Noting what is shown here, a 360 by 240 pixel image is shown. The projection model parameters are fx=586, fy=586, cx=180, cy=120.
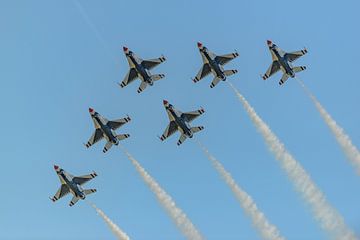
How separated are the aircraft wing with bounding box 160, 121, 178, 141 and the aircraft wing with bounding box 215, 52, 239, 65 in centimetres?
1764

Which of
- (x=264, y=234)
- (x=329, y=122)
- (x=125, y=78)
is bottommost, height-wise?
(x=264, y=234)

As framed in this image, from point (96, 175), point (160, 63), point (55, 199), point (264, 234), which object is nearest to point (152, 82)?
point (160, 63)

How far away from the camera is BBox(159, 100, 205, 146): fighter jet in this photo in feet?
424

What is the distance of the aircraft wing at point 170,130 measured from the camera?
132250mm

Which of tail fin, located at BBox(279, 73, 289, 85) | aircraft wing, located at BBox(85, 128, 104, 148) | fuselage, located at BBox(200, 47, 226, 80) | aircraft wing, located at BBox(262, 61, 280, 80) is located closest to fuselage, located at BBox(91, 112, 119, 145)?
aircraft wing, located at BBox(85, 128, 104, 148)

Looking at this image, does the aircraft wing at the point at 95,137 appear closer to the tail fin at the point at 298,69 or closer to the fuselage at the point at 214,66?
the fuselage at the point at 214,66

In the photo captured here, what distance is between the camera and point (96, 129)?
441ft

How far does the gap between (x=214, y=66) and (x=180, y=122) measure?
15422 mm

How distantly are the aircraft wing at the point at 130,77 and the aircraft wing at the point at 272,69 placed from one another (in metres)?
30.4

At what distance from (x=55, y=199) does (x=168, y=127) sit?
103 ft

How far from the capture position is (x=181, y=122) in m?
130

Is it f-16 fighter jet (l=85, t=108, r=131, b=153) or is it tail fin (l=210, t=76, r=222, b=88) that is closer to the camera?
f-16 fighter jet (l=85, t=108, r=131, b=153)

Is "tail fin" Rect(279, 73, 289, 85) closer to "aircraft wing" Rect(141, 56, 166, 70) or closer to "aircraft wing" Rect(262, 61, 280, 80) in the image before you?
"aircraft wing" Rect(262, 61, 280, 80)

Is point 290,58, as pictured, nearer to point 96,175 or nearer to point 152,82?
point 152,82
